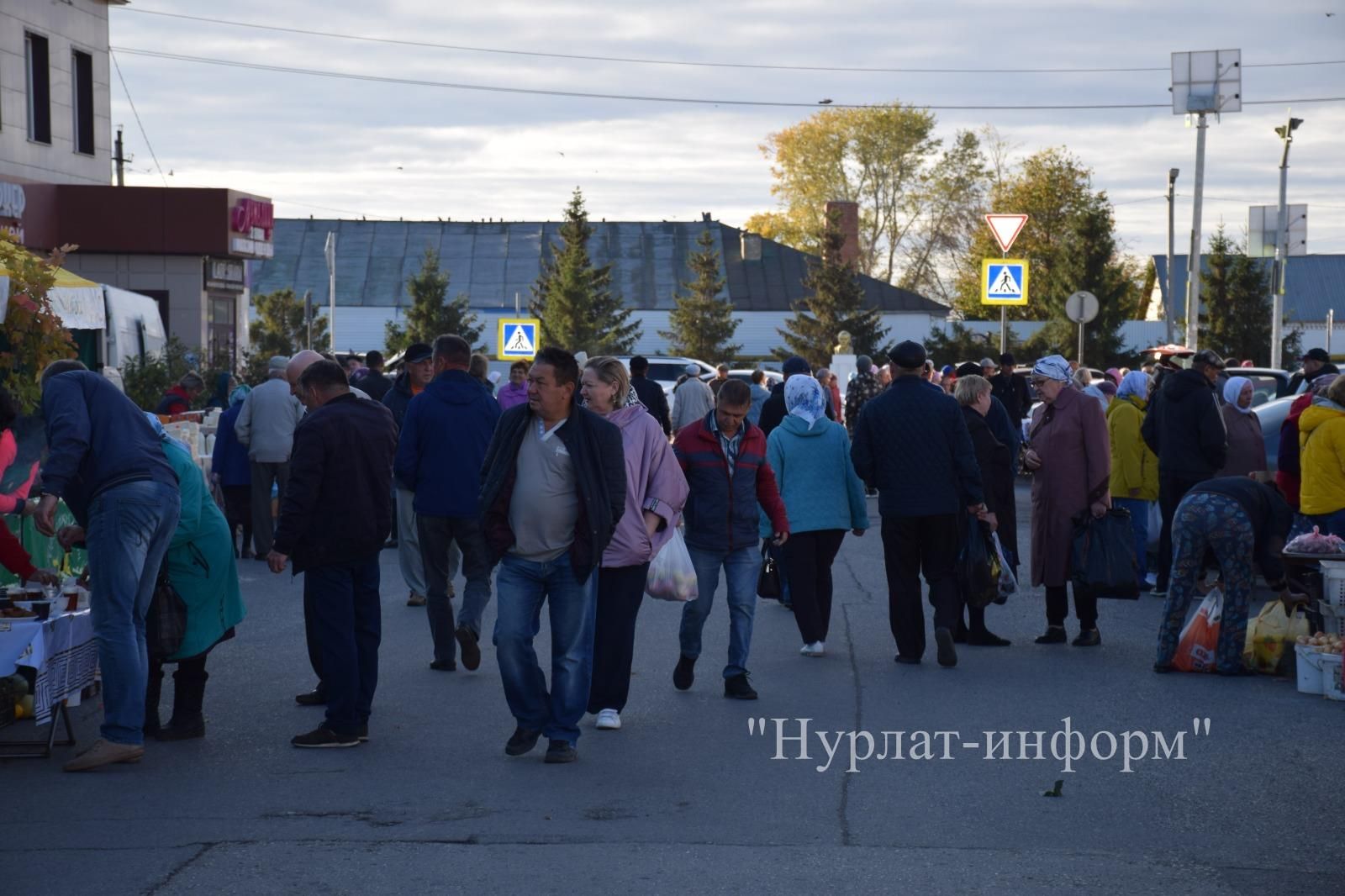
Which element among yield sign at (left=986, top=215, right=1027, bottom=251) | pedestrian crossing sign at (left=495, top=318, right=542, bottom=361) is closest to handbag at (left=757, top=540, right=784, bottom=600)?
yield sign at (left=986, top=215, right=1027, bottom=251)

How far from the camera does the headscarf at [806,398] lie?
10508 mm

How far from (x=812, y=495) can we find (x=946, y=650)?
125 cm

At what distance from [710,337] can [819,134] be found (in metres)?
10.7

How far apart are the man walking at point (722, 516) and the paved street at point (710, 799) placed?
1.36 ft

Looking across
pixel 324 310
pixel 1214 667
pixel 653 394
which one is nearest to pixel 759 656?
pixel 1214 667

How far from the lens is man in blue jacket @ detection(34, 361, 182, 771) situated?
7.38m

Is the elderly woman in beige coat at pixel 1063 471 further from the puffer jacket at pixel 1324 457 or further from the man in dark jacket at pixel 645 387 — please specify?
the man in dark jacket at pixel 645 387

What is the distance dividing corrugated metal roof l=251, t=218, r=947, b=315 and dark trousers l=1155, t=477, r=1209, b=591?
224 ft

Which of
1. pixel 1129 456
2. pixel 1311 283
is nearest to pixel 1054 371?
pixel 1129 456

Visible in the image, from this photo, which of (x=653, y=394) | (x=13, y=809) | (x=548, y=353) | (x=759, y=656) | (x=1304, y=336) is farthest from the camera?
(x=1304, y=336)

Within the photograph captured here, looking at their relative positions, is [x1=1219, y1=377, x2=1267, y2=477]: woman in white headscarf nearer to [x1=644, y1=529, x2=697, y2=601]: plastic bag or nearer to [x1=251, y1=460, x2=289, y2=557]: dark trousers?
[x1=644, y1=529, x2=697, y2=601]: plastic bag

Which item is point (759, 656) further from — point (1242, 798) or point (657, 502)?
point (1242, 798)

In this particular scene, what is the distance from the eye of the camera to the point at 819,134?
77125 millimetres

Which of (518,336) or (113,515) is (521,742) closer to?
(113,515)
